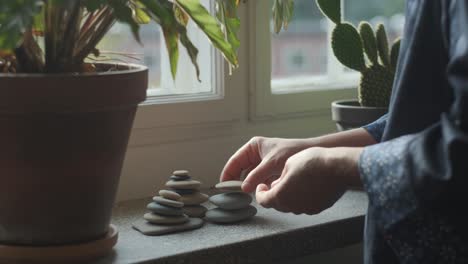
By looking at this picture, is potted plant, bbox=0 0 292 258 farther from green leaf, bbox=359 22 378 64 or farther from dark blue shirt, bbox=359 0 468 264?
green leaf, bbox=359 22 378 64

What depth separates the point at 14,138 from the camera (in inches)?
41.4

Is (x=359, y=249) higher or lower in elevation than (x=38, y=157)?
lower

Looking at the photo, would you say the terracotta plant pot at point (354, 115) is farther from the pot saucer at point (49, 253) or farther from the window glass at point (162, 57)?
the pot saucer at point (49, 253)

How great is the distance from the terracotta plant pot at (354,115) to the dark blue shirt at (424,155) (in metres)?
0.46

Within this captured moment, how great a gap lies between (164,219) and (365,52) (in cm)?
55

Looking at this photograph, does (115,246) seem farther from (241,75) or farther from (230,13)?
(241,75)

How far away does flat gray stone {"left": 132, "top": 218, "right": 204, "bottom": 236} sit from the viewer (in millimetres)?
1290

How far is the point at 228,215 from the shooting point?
4.48 feet

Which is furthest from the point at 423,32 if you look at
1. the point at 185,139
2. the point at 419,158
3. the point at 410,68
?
the point at 185,139

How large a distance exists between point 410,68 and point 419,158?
172 millimetres

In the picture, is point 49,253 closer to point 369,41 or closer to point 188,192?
point 188,192

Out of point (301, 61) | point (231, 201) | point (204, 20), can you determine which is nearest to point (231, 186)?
point (231, 201)

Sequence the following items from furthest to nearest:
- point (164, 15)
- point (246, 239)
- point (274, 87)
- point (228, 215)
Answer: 1. point (274, 87)
2. point (228, 215)
3. point (246, 239)
4. point (164, 15)

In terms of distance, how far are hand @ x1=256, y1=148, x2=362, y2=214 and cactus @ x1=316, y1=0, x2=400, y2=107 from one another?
53cm
